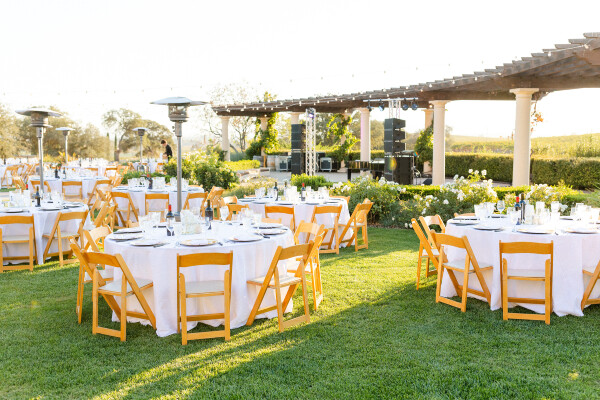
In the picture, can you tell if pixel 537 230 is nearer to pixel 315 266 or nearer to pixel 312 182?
pixel 315 266

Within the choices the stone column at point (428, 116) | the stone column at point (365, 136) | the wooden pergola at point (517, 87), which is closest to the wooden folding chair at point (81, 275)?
the wooden pergola at point (517, 87)

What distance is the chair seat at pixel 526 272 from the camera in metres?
4.97

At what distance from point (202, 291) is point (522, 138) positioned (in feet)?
38.7

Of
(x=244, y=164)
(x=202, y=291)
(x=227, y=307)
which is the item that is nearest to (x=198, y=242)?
(x=202, y=291)

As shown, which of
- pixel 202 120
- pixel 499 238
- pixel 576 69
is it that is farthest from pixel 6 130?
pixel 499 238

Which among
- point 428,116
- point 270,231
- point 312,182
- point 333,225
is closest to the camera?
point 270,231

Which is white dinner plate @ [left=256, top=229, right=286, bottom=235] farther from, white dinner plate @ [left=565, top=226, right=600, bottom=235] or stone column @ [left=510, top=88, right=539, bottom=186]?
stone column @ [left=510, top=88, right=539, bottom=186]

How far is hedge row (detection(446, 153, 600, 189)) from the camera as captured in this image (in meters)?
17.0

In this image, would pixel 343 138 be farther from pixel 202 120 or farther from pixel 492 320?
pixel 492 320

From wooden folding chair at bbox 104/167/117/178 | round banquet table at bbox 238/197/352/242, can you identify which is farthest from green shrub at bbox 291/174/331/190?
wooden folding chair at bbox 104/167/117/178

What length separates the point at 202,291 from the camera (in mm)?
4293

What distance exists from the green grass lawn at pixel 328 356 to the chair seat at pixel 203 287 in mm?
427

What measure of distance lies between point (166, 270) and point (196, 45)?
2814cm

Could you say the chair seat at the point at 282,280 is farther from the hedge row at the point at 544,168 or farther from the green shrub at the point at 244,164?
the green shrub at the point at 244,164
